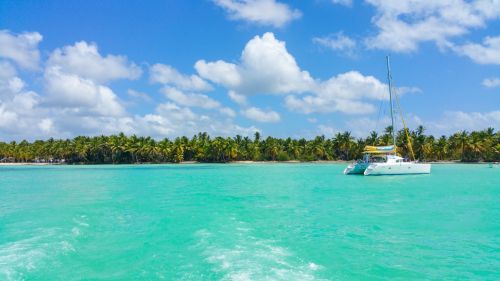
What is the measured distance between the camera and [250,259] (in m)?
11.0

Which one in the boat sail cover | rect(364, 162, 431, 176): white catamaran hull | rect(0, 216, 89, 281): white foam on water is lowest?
rect(0, 216, 89, 281): white foam on water

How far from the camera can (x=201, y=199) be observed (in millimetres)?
25297

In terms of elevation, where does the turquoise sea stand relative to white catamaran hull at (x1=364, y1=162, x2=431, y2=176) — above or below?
below

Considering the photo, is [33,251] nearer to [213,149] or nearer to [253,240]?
[253,240]

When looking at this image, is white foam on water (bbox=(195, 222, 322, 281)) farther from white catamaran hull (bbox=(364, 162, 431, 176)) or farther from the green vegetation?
the green vegetation

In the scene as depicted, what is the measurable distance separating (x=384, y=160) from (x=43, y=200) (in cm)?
3557

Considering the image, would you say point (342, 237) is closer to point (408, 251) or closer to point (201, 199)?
point (408, 251)

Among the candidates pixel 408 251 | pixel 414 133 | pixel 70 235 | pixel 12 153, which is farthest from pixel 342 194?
pixel 12 153

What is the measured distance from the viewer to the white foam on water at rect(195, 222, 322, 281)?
9.66 m

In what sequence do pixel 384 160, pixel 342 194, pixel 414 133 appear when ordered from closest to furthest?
1. pixel 342 194
2. pixel 384 160
3. pixel 414 133

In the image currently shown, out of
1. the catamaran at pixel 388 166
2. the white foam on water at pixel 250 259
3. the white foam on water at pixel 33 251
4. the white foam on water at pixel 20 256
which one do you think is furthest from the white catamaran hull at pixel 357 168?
the white foam on water at pixel 20 256

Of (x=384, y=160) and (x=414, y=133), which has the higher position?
(x=414, y=133)

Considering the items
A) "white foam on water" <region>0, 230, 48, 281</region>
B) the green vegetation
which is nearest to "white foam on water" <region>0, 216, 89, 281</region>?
"white foam on water" <region>0, 230, 48, 281</region>

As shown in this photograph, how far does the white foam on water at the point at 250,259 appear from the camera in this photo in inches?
380
